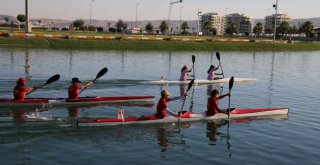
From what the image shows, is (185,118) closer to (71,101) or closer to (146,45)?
(71,101)

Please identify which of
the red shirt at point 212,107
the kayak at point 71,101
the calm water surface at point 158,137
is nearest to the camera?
the calm water surface at point 158,137

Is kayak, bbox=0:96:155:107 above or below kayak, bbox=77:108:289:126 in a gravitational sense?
above

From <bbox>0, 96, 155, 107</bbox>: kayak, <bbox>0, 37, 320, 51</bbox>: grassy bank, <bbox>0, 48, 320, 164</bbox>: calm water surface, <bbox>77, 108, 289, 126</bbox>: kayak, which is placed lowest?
<bbox>0, 48, 320, 164</bbox>: calm water surface

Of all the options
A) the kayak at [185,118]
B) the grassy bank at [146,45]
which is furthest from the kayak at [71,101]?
the grassy bank at [146,45]

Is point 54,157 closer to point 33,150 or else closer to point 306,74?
point 33,150

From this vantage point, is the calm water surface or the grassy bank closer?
the calm water surface

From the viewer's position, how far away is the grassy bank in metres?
65.1

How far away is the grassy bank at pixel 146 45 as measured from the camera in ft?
214

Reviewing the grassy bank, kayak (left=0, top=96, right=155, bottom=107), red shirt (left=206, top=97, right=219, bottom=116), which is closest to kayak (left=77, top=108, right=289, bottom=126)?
red shirt (left=206, top=97, right=219, bottom=116)

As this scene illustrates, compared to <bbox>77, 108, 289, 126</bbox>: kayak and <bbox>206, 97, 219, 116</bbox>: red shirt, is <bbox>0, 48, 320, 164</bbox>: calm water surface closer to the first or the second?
<bbox>77, 108, 289, 126</bbox>: kayak

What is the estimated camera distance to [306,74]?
45.5m

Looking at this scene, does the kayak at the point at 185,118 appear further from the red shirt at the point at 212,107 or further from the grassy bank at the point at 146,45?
the grassy bank at the point at 146,45

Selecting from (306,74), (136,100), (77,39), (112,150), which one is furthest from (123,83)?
(77,39)

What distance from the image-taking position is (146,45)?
74375 mm
